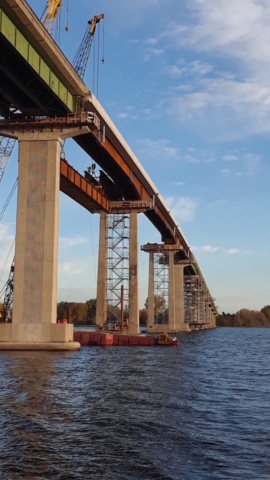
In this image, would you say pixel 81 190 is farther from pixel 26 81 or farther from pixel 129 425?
pixel 129 425

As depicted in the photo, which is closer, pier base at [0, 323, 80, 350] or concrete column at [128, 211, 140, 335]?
pier base at [0, 323, 80, 350]

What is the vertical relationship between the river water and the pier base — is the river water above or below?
below

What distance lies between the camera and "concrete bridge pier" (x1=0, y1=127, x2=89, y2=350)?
155 ft

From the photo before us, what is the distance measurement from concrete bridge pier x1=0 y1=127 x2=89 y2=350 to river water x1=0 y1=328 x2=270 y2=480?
10662 millimetres

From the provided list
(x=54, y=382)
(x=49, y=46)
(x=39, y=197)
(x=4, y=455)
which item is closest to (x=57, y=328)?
(x=39, y=197)

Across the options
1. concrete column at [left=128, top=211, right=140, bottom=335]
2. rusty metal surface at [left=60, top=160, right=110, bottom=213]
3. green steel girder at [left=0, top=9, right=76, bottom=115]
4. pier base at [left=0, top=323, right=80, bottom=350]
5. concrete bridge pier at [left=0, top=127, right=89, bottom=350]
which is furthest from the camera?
concrete column at [left=128, top=211, right=140, bottom=335]

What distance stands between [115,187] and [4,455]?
70370 mm

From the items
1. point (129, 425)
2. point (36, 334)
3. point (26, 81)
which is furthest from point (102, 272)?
point (129, 425)

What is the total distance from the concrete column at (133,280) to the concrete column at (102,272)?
3936 mm

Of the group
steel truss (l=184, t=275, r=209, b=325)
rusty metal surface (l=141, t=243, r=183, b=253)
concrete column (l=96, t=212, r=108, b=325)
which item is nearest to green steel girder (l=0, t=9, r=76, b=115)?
concrete column (l=96, t=212, r=108, b=325)

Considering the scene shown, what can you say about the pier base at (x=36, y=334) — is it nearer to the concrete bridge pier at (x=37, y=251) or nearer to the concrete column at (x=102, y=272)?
the concrete bridge pier at (x=37, y=251)

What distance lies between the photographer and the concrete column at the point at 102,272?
82812mm

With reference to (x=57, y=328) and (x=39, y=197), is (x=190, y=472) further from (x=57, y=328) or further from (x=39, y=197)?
(x=39, y=197)

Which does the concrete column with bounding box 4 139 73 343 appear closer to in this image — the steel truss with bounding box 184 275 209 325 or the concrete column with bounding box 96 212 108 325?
the concrete column with bounding box 96 212 108 325
